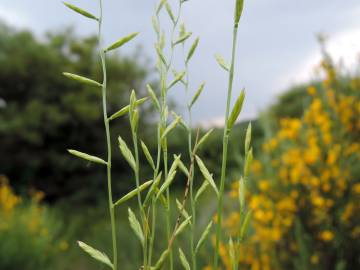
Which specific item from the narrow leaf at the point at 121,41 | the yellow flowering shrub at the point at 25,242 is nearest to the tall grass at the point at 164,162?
the narrow leaf at the point at 121,41

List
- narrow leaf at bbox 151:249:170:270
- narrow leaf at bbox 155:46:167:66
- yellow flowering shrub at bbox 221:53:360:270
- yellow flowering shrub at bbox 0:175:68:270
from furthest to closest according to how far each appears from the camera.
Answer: yellow flowering shrub at bbox 0:175:68:270 → yellow flowering shrub at bbox 221:53:360:270 → narrow leaf at bbox 155:46:167:66 → narrow leaf at bbox 151:249:170:270

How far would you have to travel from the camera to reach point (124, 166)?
10.3 m

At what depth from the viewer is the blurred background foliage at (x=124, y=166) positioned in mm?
2816

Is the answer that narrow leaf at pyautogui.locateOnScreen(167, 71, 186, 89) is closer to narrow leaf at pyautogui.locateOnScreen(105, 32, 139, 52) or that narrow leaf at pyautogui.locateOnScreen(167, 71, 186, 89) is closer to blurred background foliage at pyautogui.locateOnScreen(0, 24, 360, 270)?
narrow leaf at pyautogui.locateOnScreen(105, 32, 139, 52)

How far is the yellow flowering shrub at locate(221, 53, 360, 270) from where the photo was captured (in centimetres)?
273

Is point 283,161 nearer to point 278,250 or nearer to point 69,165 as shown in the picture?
point 278,250

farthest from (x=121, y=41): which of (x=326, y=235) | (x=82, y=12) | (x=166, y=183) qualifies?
(x=326, y=235)

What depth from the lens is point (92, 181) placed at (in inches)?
386

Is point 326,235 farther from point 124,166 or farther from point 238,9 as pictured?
point 124,166

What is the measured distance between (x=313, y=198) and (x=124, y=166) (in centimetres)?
790

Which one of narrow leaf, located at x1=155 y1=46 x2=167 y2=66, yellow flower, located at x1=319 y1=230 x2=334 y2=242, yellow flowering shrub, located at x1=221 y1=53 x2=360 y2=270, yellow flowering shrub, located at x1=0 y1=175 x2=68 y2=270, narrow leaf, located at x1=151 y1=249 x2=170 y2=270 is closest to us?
A: narrow leaf, located at x1=151 y1=249 x2=170 y2=270

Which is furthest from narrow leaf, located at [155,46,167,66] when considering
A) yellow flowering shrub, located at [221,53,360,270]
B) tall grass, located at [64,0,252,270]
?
yellow flowering shrub, located at [221,53,360,270]

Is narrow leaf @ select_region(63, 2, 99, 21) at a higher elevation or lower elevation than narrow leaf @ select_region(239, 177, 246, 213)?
higher

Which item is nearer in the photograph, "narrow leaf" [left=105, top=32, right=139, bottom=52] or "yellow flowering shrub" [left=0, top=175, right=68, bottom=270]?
"narrow leaf" [left=105, top=32, right=139, bottom=52]
